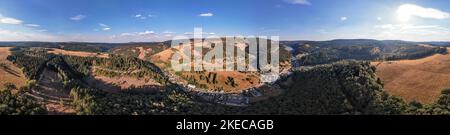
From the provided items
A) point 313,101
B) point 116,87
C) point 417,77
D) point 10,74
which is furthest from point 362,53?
point 10,74

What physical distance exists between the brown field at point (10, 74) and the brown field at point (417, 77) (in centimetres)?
8392

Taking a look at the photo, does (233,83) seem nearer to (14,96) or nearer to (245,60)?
(245,60)

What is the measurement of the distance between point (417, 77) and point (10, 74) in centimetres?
9964

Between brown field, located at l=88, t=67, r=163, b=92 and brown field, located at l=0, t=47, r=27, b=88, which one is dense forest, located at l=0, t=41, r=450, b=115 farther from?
brown field, located at l=88, t=67, r=163, b=92

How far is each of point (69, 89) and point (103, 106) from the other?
18.6m

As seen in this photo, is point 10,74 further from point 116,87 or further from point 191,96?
point 191,96

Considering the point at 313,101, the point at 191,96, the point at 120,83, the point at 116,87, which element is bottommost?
the point at 191,96

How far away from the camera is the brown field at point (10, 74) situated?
90.2m

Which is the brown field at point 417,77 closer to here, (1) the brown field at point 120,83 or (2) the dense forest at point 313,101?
(2) the dense forest at point 313,101

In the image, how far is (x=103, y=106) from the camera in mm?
83062

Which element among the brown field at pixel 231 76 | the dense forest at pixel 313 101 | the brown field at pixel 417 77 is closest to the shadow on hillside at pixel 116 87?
the dense forest at pixel 313 101

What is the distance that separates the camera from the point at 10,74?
97.6 metres

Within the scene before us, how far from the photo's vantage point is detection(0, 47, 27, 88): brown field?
90213 mm
